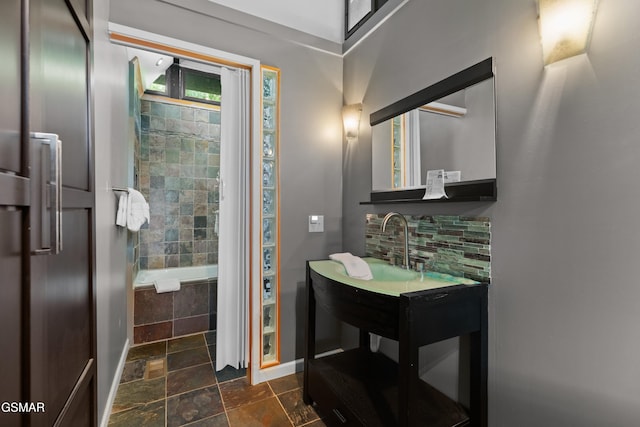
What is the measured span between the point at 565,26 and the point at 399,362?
1.36 metres

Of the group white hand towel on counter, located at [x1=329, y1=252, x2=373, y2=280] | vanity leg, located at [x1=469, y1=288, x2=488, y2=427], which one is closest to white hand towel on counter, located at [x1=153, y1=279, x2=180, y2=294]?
white hand towel on counter, located at [x1=329, y1=252, x2=373, y2=280]

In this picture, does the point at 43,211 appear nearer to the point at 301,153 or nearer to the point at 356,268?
the point at 356,268

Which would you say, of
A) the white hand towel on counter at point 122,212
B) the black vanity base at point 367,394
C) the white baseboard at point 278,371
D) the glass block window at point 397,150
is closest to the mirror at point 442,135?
the glass block window at point 397,150

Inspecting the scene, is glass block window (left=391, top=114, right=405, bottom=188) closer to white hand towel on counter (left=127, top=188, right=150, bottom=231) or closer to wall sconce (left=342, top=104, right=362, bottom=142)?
wall sconce (left=342, top=104, right=362, bottom=142)

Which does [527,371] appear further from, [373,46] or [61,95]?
[373,46]

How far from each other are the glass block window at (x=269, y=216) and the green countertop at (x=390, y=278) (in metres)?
0.41

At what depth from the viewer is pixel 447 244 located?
4.83 feet

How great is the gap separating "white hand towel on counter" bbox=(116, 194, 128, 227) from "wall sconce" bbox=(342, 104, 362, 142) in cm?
169

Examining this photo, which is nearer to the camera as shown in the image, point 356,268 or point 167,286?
point 356,268

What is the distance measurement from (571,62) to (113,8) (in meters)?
2.26

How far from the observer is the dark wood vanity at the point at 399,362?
1.12 metres

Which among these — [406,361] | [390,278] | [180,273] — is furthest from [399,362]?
[180,273]

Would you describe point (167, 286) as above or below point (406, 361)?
below

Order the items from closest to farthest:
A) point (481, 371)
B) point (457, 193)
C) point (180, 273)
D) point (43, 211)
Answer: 1. point (43, 211)
2. point (481, 371)
3. point (457, 193)
4. point (180, 273)
